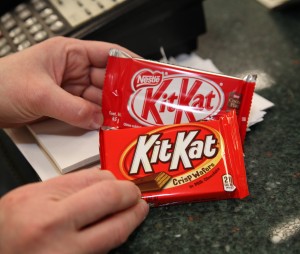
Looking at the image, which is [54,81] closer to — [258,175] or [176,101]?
[176,101]

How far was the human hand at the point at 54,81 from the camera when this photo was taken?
58cm

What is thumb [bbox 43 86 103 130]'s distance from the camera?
57cm

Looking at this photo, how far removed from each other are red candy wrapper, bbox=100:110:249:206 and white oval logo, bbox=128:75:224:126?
0.08 ft

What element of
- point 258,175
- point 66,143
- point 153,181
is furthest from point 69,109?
point 258,175

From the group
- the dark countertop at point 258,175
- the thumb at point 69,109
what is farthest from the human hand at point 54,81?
the dark countertop at point 258,175

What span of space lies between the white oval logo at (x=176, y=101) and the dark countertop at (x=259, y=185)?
0.09m

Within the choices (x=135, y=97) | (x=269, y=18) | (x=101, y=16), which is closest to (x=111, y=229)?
(x=135, y=97)

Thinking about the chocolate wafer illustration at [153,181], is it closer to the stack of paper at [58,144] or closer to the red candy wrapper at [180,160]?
the red candy wrapper at [180,160]

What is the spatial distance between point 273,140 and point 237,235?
19cm

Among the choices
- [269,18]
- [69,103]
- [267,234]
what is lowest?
[267,234]

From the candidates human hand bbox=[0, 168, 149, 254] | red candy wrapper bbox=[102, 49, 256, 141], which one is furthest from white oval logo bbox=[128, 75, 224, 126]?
human hand bbox=[0, 168, 149, 254]

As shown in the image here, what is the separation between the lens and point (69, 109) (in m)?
0.58

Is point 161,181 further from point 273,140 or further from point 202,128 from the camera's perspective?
point 273,140

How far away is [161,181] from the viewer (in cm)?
50
